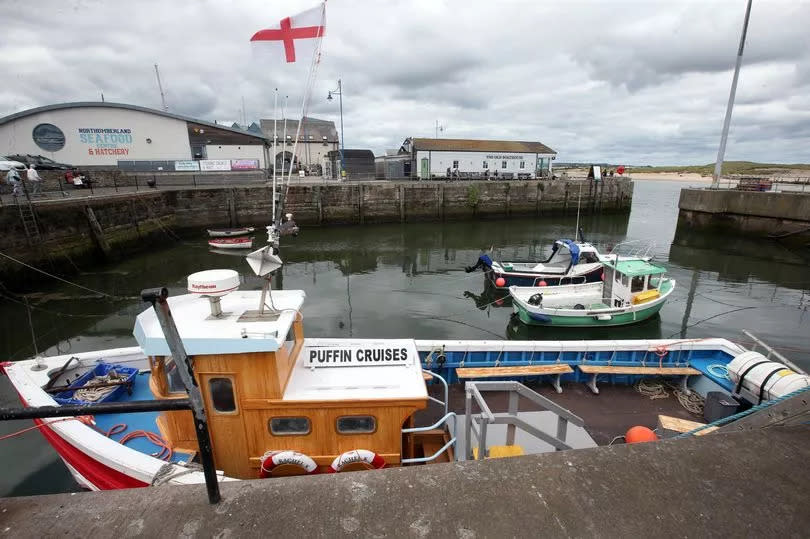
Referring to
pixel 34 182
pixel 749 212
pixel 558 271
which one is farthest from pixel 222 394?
pixel 749 212

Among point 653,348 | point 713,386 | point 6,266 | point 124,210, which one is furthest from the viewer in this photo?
point 124,210

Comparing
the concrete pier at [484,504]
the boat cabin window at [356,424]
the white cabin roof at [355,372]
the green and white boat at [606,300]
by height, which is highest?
the concrete pier at [484,504]

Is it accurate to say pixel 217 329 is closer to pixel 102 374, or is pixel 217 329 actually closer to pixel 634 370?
pixel 102 374

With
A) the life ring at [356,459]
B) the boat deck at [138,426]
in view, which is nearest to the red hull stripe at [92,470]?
the boat deck at [138,426]

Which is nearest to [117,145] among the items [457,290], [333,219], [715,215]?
[333,219]

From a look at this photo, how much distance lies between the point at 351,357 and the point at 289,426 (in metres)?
1.33

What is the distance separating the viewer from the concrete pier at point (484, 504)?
7.14 ft

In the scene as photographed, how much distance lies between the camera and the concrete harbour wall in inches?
784

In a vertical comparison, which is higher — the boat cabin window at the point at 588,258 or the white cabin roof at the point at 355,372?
the white cabin roof at the point at 355,372

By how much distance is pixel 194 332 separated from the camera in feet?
16.1

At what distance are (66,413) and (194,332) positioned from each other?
10.2 ft

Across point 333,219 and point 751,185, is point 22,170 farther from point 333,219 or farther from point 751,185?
point 751,185

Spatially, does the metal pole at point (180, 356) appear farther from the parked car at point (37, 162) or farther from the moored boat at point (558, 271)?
the parked car at point (37, 162)

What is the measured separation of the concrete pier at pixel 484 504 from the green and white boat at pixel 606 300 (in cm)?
1310
